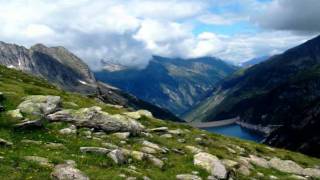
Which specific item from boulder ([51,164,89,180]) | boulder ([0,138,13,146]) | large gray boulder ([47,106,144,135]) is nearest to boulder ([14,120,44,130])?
large gray boulder ([47,106,144,135])

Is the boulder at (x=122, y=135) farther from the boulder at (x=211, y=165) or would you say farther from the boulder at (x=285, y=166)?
the boulder at (x=285, y=166)

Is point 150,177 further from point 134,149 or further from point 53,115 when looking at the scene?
point 53,115

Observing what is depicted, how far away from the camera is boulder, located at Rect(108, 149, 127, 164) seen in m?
40.8

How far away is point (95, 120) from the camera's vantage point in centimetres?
5347

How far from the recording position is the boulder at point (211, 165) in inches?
1754

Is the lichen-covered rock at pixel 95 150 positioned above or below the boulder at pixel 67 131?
below

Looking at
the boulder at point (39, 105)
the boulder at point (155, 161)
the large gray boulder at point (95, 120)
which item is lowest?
the boulder at point (155, 161)

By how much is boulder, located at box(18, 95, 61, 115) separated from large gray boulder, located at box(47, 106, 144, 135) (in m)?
1.35

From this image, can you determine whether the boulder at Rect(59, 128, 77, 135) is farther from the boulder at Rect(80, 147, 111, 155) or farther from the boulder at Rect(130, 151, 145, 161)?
the boulder at Rect(130, 151, 145, 161)

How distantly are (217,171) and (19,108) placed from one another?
71.8 feet

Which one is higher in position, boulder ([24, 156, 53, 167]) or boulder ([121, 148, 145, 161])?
boulder ([24, 156, 53, 167])

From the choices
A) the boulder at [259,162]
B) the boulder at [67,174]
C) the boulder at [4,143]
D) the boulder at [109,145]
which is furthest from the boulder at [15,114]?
the boulder at [259,162]

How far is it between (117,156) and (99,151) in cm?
163

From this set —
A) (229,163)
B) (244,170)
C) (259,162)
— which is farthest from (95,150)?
(259,162)
